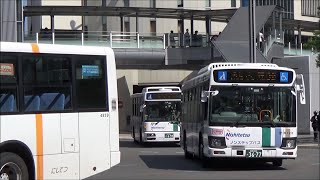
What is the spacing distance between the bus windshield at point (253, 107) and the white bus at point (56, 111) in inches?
205

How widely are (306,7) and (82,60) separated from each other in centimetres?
5831

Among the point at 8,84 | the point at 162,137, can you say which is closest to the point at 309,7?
the point at 162,137

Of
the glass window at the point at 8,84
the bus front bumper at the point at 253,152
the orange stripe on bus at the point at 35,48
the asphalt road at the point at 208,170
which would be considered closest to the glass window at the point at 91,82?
the orange stripe on bus at the point at 35,48

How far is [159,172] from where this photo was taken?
17.7 m

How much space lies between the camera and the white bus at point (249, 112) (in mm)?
17453

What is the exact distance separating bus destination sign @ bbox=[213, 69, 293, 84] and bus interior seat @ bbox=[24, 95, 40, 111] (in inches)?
278

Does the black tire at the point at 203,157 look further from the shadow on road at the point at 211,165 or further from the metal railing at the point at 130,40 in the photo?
the metal railing at the point at 130,40

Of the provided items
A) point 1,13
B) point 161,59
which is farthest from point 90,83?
point 161,59

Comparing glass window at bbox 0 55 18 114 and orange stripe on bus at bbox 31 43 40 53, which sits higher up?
orange stripe on bus at bbox 31 43 40 53

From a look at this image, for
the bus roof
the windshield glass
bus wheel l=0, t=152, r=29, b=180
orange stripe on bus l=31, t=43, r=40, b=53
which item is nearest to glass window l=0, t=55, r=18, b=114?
the bus roof

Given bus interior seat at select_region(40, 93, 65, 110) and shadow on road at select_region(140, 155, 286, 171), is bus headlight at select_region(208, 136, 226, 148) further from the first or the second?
bus interior seat at select_region(40, 93, 65, 110)

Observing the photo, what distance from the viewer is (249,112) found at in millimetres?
17703

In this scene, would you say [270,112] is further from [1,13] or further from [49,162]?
[1,13]

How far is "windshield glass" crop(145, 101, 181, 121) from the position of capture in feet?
104
